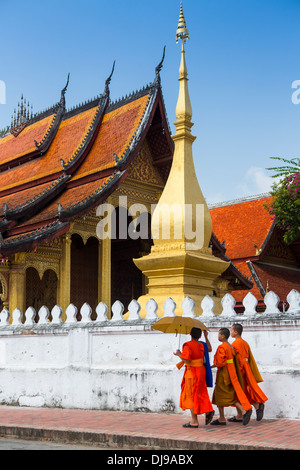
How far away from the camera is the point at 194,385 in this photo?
629cm

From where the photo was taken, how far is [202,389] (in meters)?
6.30

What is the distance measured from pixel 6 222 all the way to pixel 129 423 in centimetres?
734

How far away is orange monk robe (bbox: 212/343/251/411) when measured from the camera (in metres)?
6.30

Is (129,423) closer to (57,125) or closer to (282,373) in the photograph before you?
(282,373)

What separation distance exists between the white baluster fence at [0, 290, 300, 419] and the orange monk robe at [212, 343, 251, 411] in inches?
26.2

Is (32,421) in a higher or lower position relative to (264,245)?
lower

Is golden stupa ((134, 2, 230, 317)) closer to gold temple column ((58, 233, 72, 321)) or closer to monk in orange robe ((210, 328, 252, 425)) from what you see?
monk in orange robe ((210, 328, 252, 425))

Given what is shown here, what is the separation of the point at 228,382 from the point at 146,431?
94 cm

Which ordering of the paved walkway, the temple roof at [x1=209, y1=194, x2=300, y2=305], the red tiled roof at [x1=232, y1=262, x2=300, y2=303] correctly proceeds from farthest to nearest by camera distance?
the temple roof at [x1=209, y1=194, x2=300, y2=305], the red tiled roof at [x1=232, y1=262, x2=300, y2=303], the paved walkway

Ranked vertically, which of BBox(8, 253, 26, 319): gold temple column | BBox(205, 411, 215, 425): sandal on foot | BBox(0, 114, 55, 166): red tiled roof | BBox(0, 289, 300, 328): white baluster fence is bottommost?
BBox(205, 411, 215, 425): sandal on foot

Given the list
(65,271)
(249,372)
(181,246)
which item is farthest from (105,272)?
(249,372)

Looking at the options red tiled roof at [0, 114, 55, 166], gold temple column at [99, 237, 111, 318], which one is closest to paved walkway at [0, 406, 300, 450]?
gold temple column at [99, 237, 111, 318]

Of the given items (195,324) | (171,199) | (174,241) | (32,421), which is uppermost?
(171,199)

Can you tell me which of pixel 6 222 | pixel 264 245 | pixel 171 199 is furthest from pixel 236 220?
pixel 171 199
